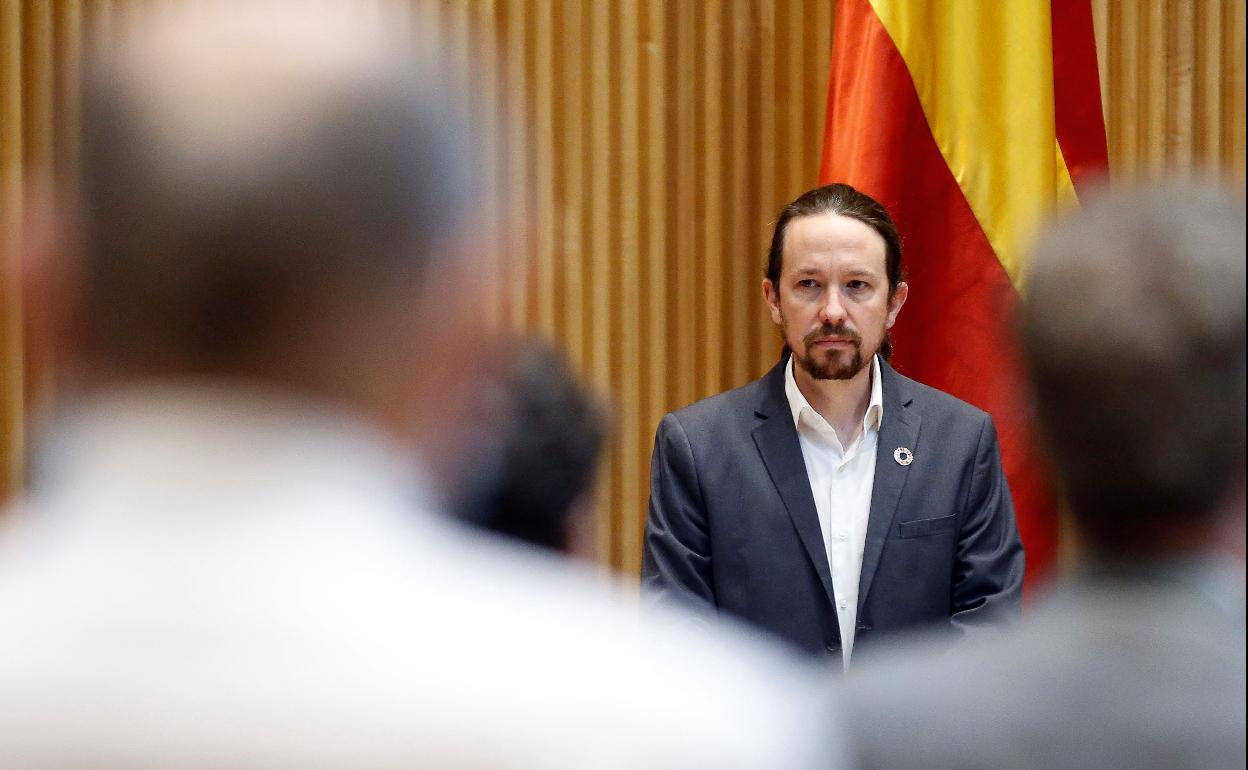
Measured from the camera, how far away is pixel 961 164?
439 cm

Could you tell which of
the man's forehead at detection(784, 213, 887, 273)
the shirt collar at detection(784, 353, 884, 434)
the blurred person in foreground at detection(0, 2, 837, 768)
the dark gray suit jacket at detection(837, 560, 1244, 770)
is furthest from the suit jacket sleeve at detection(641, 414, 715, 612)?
the blurred person in foreground at detection(0, 2, 837, 768)

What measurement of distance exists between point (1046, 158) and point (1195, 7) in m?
1.25

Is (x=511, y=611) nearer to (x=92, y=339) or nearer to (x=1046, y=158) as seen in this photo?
(x=92, y=339)

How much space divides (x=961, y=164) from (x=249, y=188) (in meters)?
3.86

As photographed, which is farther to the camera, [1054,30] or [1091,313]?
[1054,30]

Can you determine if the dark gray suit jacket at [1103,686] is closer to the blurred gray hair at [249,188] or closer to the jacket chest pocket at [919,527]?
the blurred gray hair at [249,188]

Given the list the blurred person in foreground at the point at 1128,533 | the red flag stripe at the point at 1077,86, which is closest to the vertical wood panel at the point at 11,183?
the red flag stripe at the point at 1077,86

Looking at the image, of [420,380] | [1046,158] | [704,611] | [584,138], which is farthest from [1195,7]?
[420,380]

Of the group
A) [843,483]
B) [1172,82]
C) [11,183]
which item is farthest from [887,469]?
[11,183]

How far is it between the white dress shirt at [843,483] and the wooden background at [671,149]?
1.27 meters

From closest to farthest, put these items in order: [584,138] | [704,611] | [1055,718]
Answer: [1055,718] → [704,611] → [584,138]

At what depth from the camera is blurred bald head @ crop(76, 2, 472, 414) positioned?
0.76 metres

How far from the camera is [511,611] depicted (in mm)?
746

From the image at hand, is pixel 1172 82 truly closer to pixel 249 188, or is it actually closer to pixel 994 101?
pixel 994 101
